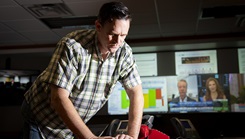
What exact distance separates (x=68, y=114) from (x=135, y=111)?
0.32 metres

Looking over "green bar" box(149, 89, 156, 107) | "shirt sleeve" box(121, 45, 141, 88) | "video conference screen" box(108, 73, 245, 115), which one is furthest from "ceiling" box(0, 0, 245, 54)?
"shirt sleeve" box(121, 45, 141, 88)

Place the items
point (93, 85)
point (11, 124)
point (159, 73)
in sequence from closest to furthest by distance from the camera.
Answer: point (93, 85)
point (159, 73)
point (11, 124)

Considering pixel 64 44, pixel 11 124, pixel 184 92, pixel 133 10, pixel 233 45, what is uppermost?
pixel 133 10

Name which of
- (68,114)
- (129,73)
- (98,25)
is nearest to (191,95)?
(129,73)

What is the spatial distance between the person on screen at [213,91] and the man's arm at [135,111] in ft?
13.8

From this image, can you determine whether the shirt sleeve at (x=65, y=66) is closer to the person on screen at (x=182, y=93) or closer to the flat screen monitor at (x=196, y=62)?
the person on screen at (x=182, y=93)

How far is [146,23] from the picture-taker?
4719 mm

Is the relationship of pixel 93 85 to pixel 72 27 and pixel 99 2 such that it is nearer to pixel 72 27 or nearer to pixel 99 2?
pixel 99 2

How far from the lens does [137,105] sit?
3.94ft

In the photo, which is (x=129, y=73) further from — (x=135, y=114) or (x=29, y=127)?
(x=29, y=127)

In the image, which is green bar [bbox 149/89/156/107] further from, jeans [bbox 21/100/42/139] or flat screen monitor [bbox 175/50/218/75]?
jeans [bbox 21/100/42/139]

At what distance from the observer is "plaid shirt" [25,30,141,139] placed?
1.04m

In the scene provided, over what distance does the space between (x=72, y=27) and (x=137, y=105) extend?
3.92 metres

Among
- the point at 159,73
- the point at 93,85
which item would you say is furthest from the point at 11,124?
the point at 93,85
